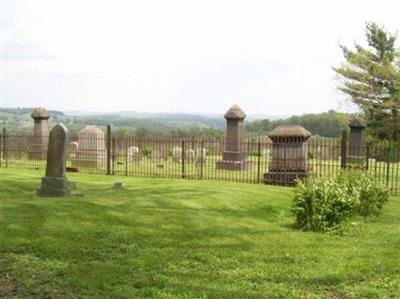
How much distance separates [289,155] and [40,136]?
14.1 m

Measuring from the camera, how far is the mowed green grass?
6.05 metres

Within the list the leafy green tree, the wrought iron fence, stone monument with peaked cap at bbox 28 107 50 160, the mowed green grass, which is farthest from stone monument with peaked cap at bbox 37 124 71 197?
the leafy green tree

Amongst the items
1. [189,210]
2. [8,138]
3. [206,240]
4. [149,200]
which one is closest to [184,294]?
[206,240]

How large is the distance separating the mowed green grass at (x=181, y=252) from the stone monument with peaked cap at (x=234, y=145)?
12392 mm

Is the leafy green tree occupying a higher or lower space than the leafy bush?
higher

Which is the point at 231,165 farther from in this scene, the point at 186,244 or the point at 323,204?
the point at 186,244

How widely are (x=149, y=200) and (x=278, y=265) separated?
4.35 meters

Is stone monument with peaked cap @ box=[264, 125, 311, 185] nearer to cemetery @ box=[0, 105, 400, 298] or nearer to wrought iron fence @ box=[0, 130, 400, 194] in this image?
wrought iron fence @ box=[0, 130, 400, 194]

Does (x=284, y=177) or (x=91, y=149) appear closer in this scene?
(x=284, y=177)

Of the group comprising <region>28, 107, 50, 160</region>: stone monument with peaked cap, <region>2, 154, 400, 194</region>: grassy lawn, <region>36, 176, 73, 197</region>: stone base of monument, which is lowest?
<region>2, 154, 400, 194</region>: grassy lawn

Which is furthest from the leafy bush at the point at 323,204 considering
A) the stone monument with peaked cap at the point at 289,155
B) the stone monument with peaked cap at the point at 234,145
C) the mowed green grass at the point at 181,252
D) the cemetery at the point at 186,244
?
the stone monument with peaked cap at the point at 234,145

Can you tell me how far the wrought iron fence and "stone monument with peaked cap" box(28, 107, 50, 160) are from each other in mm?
55

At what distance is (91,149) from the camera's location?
2311 cm

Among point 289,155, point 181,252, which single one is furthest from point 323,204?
point 289,155
